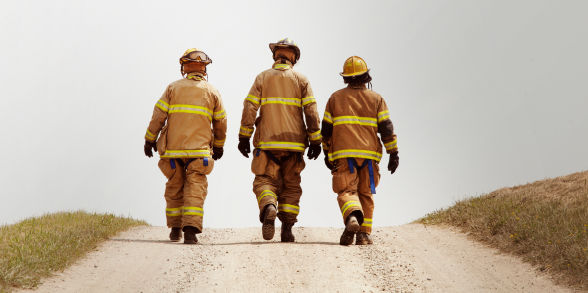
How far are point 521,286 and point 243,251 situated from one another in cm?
385

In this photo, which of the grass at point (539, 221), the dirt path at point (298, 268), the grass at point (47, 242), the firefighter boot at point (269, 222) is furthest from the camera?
the firefighter boot at point (269, 222)

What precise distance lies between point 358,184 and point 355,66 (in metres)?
1.92

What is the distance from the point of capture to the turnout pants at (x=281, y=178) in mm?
10078

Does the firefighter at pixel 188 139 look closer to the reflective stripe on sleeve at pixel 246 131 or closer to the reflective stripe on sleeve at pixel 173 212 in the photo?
the reflective stripe on sleeve at pixel 173 212

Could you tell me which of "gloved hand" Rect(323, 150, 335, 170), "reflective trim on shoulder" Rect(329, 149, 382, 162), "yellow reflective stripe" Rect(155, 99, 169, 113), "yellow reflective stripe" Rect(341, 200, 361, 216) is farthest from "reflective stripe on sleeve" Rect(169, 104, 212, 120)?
"yellow reflective stripe" Rect(341, 200, 361, 216)

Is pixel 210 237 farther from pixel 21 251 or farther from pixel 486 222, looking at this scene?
pixel 486 222

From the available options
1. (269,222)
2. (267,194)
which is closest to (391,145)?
(267,194)

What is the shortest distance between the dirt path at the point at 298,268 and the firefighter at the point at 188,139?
594mm

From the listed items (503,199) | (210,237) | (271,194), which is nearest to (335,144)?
(271,194)

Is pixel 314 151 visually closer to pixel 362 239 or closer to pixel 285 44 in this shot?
pixel 362 239

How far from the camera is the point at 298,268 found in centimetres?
820

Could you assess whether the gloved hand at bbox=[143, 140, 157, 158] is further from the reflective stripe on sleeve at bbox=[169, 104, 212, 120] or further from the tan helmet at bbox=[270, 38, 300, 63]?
the tan helmet at bbox=[270, 38, 300, 63]

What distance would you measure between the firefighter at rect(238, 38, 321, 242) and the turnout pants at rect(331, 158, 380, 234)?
53cm

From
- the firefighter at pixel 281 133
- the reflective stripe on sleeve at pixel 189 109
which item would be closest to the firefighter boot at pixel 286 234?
the firefighter at pixel 281 133
